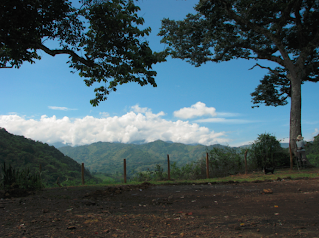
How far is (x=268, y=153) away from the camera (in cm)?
1634

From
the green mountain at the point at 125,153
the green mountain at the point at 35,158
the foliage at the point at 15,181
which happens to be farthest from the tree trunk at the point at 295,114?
the green mountain at the point at 125,153

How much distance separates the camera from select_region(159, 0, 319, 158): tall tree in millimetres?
16547

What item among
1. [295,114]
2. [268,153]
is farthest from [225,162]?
[295,114]

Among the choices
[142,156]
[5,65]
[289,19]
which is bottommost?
[142,156]

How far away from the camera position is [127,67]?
8547mm

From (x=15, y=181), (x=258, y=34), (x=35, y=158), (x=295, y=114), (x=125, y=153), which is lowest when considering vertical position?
(x=125, y=153)

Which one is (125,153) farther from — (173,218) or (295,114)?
(173,218)

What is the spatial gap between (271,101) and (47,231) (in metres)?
20.8

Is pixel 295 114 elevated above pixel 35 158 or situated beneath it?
elevated above

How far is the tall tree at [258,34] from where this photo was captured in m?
16.5

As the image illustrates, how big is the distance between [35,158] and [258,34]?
3230 centimetres

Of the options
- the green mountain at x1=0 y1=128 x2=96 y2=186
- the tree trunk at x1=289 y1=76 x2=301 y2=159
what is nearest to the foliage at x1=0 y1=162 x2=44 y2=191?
the tree trunk at x1=289 y1=76 x2=301 y2=159

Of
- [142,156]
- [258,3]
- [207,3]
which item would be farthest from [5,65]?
[142,156]

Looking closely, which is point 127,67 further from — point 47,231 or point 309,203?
point 309,203
